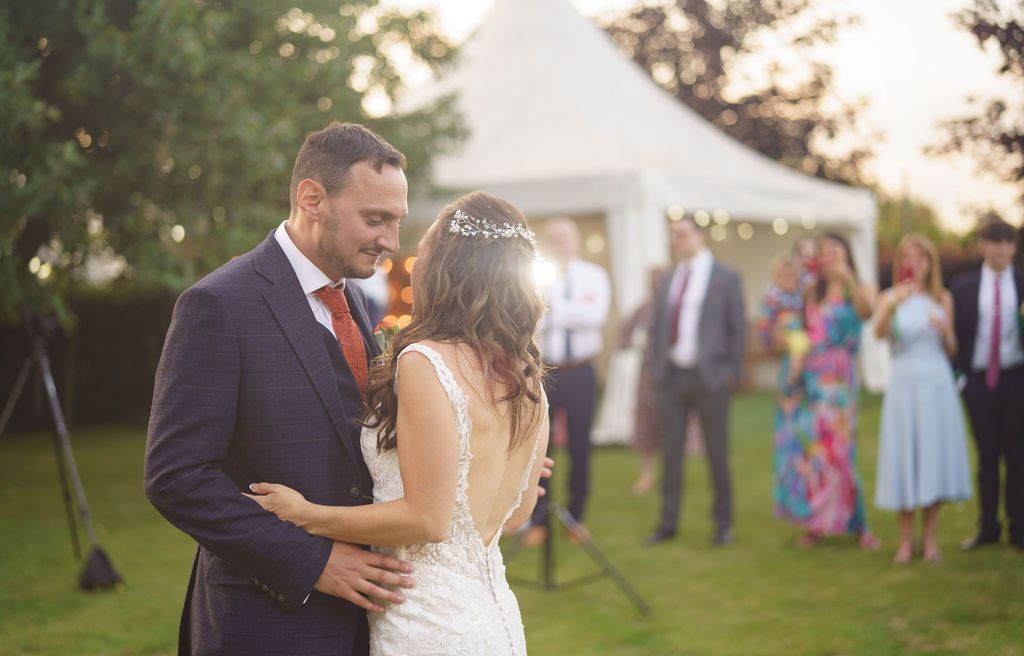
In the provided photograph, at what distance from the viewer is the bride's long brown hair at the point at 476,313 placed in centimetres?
240

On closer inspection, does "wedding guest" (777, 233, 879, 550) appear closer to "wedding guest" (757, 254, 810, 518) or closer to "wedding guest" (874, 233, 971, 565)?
"wedding guest" (757, 254, 810, 518)

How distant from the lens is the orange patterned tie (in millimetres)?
2570

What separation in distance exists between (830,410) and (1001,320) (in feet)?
4.15

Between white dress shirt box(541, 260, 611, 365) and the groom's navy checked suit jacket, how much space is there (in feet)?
17.5

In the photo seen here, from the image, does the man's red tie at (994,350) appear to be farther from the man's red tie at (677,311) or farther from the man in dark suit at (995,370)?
the man's red tie at (677,311)

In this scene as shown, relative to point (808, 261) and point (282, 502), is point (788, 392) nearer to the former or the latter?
point (808, 261)

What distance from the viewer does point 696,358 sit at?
25.2 ft

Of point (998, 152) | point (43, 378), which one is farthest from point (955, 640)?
point (43, 378)

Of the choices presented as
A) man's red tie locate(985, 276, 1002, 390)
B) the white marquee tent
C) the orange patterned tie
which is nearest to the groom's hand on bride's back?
the orange patterned tie

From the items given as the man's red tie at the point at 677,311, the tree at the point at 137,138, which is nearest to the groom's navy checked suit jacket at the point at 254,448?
the tree at the point at 137,138

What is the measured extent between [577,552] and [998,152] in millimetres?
3759

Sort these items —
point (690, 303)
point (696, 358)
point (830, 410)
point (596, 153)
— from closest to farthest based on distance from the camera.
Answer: point (830, 410) → point (696, 358) → point (690, 303) → point (596, 153)

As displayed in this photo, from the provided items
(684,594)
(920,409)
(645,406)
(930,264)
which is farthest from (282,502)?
(645,406)

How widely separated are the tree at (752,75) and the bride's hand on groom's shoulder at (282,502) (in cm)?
2441
